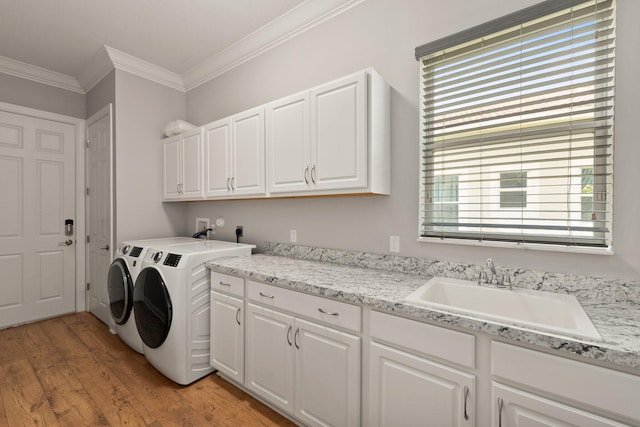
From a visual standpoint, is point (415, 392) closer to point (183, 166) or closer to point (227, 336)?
point (227, 336)

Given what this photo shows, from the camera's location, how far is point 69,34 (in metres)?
2.68

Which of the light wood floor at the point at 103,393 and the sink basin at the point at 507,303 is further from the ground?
the sink basin at the point at 507,303

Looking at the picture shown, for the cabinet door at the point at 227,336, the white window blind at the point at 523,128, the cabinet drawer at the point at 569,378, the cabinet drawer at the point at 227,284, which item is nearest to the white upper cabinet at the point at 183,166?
the cabinet drawer at the point at 227,284

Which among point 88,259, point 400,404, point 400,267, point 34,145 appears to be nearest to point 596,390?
point 400,404

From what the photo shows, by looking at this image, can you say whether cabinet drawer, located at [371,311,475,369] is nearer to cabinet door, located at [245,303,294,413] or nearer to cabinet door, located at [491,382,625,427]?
cabinet door, located at [491,382,625,427]

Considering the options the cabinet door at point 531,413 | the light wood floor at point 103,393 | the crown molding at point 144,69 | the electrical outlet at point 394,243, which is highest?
the crown molding at point 144,69

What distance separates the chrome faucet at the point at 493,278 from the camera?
1.54 m

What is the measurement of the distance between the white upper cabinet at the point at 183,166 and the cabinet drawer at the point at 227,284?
1.00 meters

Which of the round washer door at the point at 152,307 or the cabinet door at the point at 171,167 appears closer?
the round washer door at the point at 152,307

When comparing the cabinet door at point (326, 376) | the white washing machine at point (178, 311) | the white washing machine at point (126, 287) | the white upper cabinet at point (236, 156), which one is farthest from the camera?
the white washing machine at point (126, 287)

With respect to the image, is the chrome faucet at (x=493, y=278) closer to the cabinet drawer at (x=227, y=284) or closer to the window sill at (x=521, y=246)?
the window sill at (x=521, y=246)

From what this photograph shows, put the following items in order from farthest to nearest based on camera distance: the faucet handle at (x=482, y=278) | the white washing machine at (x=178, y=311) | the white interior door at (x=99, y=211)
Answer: the white interior door at (x=99, y=211) → the white washing machine at (x=178, y=311) → the faucet handle at (x=482, y=278)

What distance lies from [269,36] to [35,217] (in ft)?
10.5

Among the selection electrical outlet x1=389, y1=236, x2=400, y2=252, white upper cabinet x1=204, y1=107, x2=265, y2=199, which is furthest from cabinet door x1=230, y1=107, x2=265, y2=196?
electrical outlet x1=389, y1=236, x2=400, y2=252
